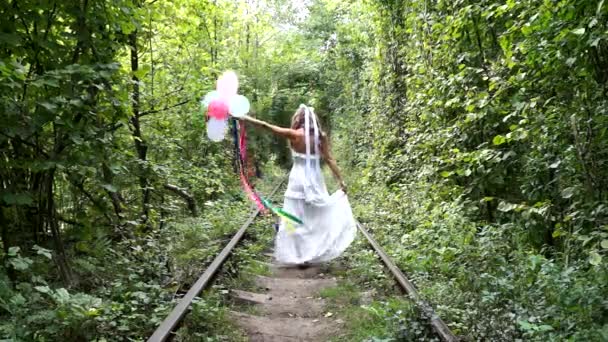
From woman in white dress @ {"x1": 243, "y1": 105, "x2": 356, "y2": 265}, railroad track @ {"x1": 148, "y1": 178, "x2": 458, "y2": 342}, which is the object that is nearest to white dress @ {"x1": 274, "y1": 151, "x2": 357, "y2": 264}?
woman in white dress @ {"x1": 243, "y1": 105, "x2": 356, "y2": 265}

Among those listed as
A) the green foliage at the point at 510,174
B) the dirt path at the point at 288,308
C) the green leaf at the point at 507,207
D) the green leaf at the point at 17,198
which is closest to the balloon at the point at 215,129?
the dirt path at the point at 288,308

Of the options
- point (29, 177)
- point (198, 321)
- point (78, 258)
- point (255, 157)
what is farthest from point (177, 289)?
point (255, 157)

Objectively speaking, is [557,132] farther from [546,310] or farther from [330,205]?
[330,205]

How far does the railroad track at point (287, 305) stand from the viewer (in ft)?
13.5

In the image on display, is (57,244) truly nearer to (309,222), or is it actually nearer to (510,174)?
(309,222)

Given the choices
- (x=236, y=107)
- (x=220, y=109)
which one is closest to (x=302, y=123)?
(x=236, y=107)

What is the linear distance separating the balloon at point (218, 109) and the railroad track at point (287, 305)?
1766mm

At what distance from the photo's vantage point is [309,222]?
774cm

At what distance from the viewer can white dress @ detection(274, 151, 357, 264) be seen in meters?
7.62

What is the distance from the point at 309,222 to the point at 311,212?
15cm

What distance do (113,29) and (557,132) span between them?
4375 millimetres

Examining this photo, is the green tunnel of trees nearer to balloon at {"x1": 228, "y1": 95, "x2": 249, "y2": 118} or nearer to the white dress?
the white dress

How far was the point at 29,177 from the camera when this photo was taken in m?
4.86

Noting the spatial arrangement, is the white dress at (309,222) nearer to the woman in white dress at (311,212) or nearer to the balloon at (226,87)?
the woman in white dress at (311,212)
